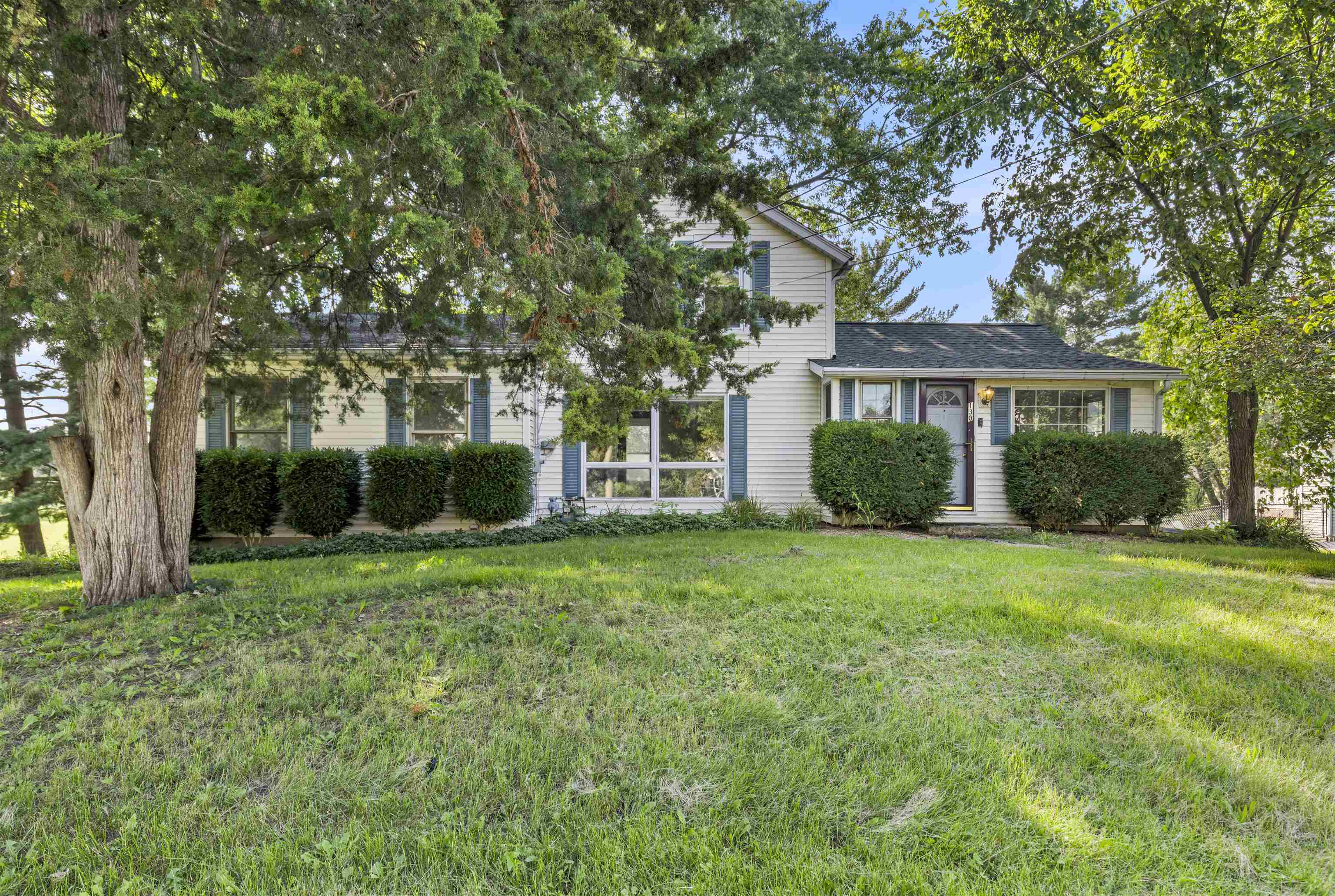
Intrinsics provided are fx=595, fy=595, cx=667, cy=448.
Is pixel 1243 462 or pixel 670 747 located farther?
pixel 1243 462

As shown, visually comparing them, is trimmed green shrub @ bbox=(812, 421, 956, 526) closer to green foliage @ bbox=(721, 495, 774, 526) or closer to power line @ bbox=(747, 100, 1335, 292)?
green foliage @ bbox=(721, 495, 774, 526)

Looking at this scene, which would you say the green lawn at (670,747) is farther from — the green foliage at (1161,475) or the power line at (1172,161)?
the green foliage at (1161,475)

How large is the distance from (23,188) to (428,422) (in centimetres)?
813

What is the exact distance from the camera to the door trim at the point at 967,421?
11.0 meters

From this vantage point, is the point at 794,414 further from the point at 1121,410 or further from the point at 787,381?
the point at 1121,410

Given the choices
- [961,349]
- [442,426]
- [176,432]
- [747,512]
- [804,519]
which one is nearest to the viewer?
[176,432]

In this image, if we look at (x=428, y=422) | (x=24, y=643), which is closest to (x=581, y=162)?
(x=24, y=643)

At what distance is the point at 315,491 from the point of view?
31.0ft

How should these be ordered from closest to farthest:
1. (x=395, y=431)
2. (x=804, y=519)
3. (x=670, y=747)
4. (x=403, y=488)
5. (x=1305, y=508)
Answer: (x=670, y=747) → (x=1305, y=508) → (x=403, y=488) → (x=804, y=519) → (x=395, y=431)

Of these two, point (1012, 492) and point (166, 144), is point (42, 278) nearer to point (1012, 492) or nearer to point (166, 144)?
point (166, 144)

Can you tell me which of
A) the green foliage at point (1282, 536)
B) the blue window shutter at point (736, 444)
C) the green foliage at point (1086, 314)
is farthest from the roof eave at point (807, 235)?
the green foliage at point (1086, 314)

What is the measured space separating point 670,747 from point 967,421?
34.1ft

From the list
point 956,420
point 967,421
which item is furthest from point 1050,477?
point 956,420

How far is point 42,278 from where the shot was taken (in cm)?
283
